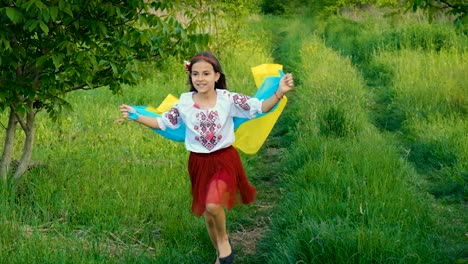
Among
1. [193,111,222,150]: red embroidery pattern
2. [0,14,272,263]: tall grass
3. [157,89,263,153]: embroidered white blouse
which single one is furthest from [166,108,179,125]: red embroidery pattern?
[0,14,272,263]: tall grass

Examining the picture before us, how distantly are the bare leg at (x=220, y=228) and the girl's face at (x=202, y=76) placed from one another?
0.80 meters

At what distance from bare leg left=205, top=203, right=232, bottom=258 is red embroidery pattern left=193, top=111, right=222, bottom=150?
424 mm

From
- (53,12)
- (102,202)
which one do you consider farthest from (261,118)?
(53,12)

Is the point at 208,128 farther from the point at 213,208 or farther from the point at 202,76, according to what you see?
the point at 213,208

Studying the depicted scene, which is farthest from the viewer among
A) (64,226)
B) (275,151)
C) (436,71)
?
(436,71)

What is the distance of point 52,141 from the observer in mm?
7918

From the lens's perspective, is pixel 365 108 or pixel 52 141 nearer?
pixel 52 141

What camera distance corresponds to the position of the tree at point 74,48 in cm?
512

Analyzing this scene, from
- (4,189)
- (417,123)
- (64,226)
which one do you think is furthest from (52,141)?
(417,123)

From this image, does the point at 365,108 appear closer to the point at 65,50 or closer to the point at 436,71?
the point at 436,71

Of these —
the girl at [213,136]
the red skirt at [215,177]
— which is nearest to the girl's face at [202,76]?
the girl at [213,136]

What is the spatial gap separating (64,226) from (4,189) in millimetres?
724

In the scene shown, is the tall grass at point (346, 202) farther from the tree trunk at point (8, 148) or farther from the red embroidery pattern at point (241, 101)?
the tree trunk at point (8, 148)

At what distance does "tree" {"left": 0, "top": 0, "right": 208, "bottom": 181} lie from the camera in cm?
512
